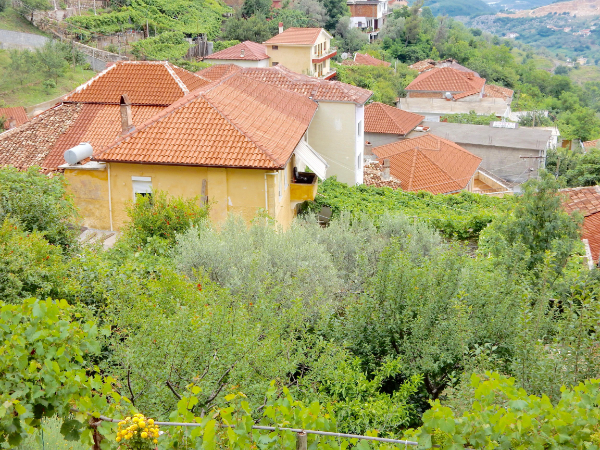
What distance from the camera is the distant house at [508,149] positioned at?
39.2 meters

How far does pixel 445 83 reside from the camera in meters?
58.2

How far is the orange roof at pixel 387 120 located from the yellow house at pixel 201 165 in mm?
26029

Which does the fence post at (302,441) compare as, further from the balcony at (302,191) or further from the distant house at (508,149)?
the distant house at (508,149)

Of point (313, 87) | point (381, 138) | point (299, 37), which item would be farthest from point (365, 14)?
point (313, 87)

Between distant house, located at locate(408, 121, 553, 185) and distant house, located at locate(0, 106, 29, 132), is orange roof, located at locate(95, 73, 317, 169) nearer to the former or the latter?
distant house, located at locate(0, 106, 29, 132)

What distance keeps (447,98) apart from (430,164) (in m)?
27.0

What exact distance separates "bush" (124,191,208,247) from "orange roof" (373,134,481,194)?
18077 mm

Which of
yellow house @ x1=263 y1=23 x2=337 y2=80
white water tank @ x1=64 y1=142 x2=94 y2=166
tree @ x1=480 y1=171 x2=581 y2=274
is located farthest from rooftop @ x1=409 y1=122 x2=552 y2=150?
white water tank @ x1=64 y1=142 x2=94 y2=166

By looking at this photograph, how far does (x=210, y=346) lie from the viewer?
7258 millimetres

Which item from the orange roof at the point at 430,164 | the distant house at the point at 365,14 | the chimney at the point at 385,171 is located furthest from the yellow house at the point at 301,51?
the distant house at the point at 365,14

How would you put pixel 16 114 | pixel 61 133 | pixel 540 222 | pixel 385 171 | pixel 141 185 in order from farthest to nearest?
1. pixel 16 114
2. pixel 385 171
3. pixel 61 133
4. pixel 141 185
5. pixel 540 222

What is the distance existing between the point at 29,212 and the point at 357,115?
585 inches

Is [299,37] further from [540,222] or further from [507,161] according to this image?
[540,222]

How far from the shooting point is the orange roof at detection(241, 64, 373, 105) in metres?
23.6
